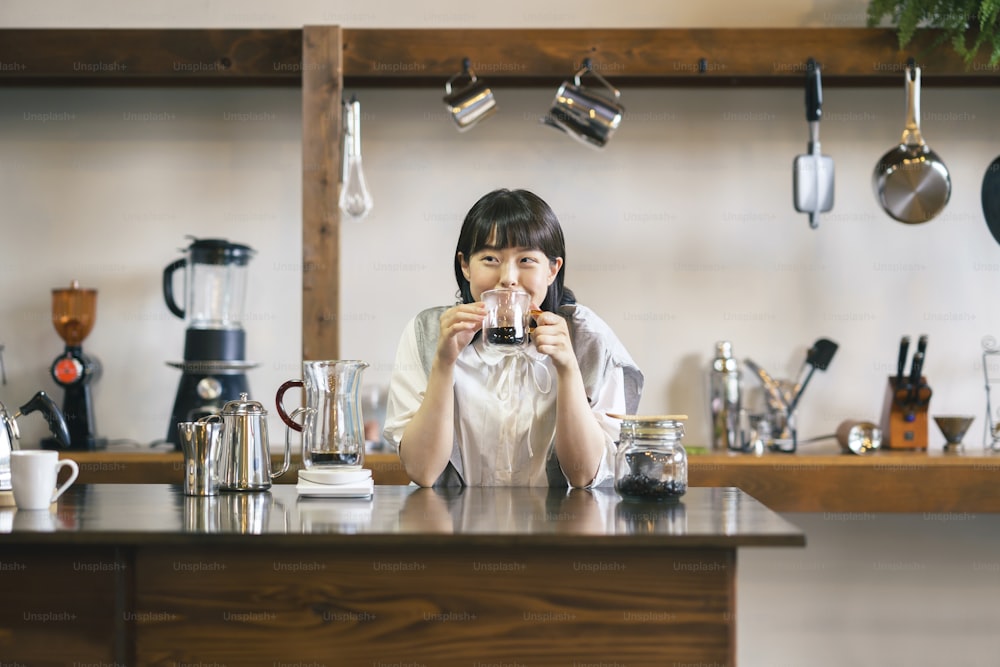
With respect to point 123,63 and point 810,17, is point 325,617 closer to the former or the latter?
point 123,63

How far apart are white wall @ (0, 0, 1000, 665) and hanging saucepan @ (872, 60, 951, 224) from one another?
1.06ft

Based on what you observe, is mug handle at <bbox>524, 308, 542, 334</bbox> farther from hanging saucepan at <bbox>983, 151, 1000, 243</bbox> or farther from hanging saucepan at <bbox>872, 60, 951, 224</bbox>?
hanging saucepan at <bbox>983, 151, 1000, 243</bbox>

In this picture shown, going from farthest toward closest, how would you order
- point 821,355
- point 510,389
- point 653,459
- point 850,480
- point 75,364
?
point 821,355
point 75,364
point 850,480
point 510,389
point 653,459

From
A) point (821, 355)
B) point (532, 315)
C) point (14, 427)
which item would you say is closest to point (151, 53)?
point (14, 427)

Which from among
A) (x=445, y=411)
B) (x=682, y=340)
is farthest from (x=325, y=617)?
(x=682, y=340)

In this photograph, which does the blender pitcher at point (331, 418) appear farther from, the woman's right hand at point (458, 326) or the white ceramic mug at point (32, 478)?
the white ceramic mug at point (32, 478)

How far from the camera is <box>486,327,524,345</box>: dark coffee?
172 centimetres

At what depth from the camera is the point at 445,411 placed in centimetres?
192

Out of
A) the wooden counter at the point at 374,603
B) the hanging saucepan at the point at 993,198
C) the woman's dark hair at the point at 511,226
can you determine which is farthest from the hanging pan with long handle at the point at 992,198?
the wooden counter at the point at 374,603

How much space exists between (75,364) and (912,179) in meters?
2.72

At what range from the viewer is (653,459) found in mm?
1687

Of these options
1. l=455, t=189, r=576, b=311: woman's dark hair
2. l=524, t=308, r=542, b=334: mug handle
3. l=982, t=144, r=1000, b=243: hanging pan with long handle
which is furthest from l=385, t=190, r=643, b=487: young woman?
l=982, t=144, r=1000, b=243: hanging pan with long handle

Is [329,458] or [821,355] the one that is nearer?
[329,458]

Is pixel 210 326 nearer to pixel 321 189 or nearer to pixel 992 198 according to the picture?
pixel 321 189
